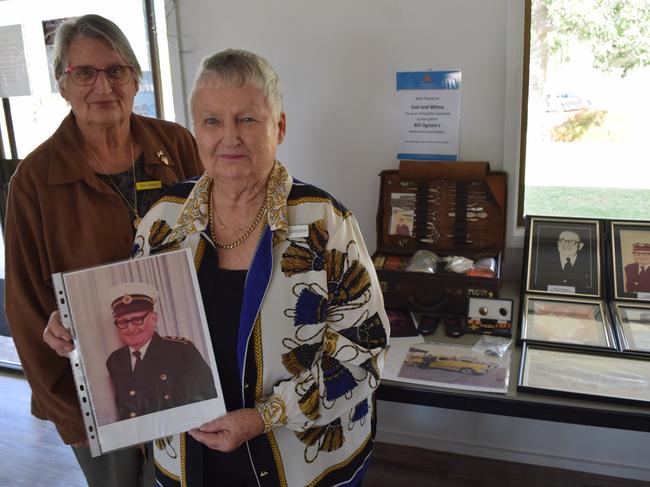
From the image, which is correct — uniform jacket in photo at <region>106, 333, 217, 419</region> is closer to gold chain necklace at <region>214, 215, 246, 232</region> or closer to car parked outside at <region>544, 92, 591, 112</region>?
gold chain necklace at <region>214, 215, 246, 232</region>

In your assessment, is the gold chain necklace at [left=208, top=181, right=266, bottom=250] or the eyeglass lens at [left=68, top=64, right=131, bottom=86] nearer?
the gold chain necklace at [left=208, top=181, right=266, bottom=250]

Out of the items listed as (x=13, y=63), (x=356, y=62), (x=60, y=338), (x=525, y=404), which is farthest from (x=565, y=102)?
(x=13, y=63)

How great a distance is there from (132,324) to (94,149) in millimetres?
606

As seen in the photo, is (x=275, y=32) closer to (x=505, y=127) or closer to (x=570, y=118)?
(x=505, y=127)

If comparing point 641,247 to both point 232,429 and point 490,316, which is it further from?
point 232,429

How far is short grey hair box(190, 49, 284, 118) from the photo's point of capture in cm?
107

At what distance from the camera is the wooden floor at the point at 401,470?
7.32 ft

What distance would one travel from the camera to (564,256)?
74.8 inches

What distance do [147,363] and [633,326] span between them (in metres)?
1.38

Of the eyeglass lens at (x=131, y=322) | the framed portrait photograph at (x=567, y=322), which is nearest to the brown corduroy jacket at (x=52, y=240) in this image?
the eyeglass lens at (x=131, y=322)

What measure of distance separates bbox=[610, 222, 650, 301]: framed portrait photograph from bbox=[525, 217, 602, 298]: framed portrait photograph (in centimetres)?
5

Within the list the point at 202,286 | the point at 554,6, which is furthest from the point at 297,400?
the point at 554,6

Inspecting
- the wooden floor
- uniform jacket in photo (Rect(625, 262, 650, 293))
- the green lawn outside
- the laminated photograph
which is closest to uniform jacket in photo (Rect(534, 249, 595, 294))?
uniform jacket in photo (Rect(625, 262, 650, 293))

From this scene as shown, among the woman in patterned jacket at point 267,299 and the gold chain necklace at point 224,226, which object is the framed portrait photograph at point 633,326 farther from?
the gold chain necklace at point 224,226
